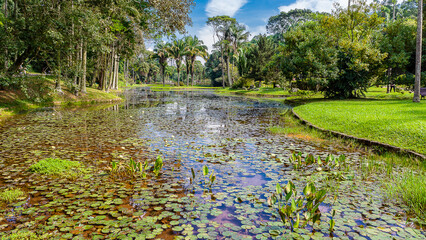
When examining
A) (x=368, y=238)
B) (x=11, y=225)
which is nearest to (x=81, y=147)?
(x=11, y=225)

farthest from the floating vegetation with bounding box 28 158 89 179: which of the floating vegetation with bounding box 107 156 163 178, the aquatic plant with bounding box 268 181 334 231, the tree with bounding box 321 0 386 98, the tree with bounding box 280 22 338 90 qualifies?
the tree with bounding box 321 0 386 98

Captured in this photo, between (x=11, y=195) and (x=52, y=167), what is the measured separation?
1288mm

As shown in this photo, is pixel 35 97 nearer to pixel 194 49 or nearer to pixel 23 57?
pixel 23 57

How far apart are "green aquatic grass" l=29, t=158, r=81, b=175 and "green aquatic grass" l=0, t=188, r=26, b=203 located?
2.86 ft

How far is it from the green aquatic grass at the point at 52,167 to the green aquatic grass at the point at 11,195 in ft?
2.86

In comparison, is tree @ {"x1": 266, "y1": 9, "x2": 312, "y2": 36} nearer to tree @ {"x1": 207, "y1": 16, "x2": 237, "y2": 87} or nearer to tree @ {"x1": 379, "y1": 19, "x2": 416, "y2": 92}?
tree @ {"x1": 207, "y1": 16, "x2": 237, "y2": 87}

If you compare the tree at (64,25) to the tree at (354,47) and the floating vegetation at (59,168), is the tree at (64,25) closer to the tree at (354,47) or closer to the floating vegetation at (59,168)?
the floating vegetation at (59,168)

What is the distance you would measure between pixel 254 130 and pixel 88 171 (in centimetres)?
715

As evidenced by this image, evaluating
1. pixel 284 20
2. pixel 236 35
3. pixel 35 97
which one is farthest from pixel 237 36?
pixel 35 97

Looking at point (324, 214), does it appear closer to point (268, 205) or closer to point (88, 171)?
point (268, 205)

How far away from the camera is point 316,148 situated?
25.7 feet

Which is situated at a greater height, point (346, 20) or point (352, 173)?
point (346, 20)

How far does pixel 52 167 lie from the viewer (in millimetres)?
5328

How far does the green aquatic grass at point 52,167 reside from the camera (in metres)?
5.22
